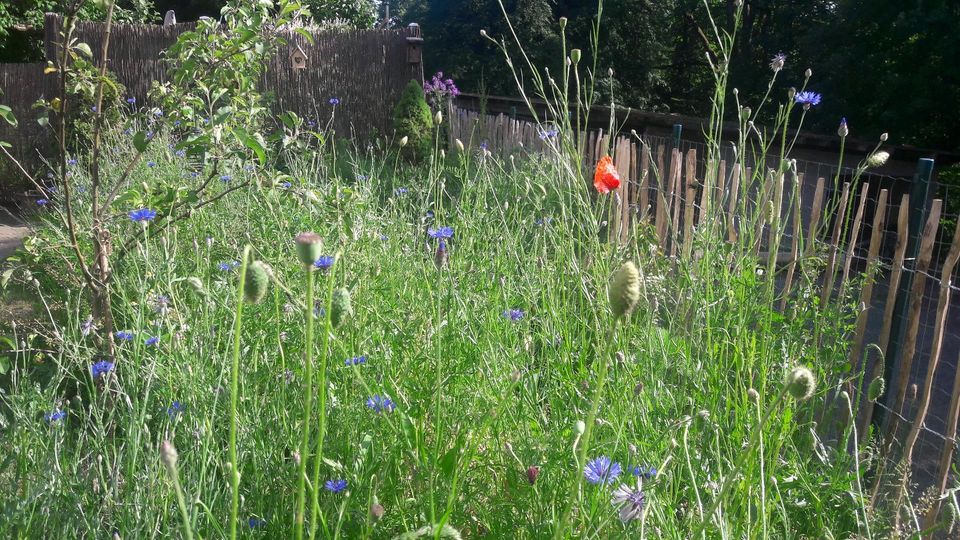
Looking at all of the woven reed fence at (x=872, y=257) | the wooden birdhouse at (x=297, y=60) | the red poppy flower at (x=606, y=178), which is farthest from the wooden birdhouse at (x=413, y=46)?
the red poppy flower at (x=606, y=178)

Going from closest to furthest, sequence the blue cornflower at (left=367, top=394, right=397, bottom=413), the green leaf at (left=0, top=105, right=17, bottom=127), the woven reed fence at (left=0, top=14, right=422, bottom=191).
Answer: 1. the blue cornflower at (left=367, top=394, right=397, bottom=413)
2. the green leaf at (left=0, top=105, right=17, bottom=127)
3. the woven reed fence at (left=0, top=14, right=422, bottom=191)

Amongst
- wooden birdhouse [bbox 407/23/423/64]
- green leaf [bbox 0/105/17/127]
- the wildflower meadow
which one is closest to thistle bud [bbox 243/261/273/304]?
the wildflower meadow

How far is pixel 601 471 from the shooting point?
1381 millimetres

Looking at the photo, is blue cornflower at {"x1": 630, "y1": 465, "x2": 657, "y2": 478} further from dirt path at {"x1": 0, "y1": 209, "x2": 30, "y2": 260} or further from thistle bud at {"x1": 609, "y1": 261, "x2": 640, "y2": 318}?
dirt path at {"x1": 0, "y1": 209, "x2": 30, "y2": 260}

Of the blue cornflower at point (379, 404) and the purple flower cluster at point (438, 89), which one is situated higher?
the blue cornflower at point (379, 404)

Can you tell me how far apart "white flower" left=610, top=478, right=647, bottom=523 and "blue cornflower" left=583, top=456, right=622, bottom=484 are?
35 mm

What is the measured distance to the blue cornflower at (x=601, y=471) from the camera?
1.35m

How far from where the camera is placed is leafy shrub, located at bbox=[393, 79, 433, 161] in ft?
31.0

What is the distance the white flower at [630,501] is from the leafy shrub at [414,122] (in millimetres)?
8275

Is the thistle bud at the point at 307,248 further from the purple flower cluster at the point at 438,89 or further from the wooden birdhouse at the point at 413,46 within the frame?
the wooden birdhouse at the point at 413,46

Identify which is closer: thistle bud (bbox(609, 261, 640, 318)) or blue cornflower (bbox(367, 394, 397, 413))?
thistle bud (bbox(609, 261, 640, 318))

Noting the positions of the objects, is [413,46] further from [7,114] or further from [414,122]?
[7,114]

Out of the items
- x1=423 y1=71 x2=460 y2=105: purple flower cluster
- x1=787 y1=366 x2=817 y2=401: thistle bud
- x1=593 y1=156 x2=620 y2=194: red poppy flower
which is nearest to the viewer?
x1=787 y1=366 x2=817 y2=401: thistle bud

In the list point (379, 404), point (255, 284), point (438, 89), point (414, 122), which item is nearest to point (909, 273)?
point (379, 404)
